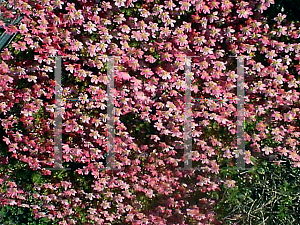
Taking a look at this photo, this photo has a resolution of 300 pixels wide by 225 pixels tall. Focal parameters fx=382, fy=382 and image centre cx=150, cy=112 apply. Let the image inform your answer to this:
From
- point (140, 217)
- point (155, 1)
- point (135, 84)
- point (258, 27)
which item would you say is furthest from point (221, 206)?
point (155, 1)

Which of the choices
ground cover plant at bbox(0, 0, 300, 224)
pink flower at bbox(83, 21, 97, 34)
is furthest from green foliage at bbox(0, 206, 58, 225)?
pink flower at bbox(83, 21, 97, 34)

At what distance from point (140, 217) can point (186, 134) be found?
2.96ft

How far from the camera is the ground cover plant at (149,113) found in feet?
11.1

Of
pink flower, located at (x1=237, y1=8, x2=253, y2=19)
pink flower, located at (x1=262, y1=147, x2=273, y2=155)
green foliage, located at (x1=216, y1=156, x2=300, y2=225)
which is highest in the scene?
pink flower, located at (x1=237, y1=8, x2=253, y2=19)

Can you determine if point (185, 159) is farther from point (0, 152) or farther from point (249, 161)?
point (0, 152)

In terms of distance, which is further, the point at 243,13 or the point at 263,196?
the point at 263,196

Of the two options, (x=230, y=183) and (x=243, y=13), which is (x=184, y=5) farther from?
(x=230, y=183)

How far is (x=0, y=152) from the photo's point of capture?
3.67 metres

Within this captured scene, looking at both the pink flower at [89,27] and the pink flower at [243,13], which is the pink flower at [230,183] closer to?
the pink flower at [243,13]

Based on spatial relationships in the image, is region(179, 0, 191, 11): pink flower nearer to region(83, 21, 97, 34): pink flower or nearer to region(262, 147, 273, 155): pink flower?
region(83, 21, 97, 34): pink flower

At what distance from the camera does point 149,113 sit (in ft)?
11.9

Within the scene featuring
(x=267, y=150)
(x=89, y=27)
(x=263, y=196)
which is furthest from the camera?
(x=263, y=196)

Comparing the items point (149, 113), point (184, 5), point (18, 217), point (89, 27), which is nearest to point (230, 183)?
point (149, 113)

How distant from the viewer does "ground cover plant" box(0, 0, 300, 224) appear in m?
3.37
